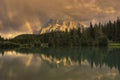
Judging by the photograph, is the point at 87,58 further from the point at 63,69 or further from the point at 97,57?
the point at 63,69

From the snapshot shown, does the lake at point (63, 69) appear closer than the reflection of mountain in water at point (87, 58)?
Yes

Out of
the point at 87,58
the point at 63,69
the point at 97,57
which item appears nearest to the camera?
the point at 63,69

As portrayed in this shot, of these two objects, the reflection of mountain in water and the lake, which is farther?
the reflection of mountain in water

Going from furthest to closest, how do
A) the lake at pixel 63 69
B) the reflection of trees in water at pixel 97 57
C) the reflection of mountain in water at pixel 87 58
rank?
the reflection of mountain in water at pixel 87 58, the reflection of trees in water at pixel 97 57, the lake at pixel 63 69

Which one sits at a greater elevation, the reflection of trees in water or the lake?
the reflection of trees in water

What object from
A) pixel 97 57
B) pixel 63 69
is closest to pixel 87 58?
pixel 97 57

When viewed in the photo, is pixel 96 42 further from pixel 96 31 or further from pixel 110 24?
pixel 110 24

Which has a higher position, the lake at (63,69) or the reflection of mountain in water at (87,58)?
the reflection of mountain in water at (87,58)

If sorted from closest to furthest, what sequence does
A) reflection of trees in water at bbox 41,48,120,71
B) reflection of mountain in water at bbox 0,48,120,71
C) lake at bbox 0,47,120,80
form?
1. lake at bbox 0,47,120,80
2. reflection of trees in water at bbox 41,48,120,71
3. reflection of mountain in water at bbox 0,48,120,71

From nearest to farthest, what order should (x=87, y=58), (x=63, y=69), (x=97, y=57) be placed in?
(x=63, y=69), (x=87, y=58), (x=97, y=57)

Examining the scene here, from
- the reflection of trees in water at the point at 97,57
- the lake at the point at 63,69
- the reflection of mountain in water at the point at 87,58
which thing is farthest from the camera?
the reflection of mountain in water at the point at 87,58

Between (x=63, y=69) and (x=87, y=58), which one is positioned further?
(x=87, y=58)

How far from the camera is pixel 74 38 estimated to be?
172 m

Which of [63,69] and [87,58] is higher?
[87,58]
